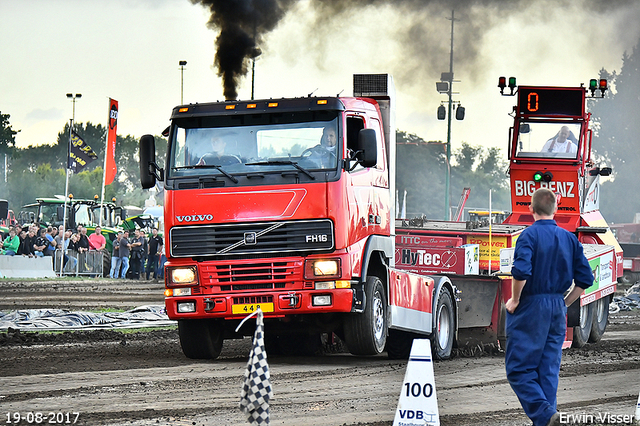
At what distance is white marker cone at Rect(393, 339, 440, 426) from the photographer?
22.0ft

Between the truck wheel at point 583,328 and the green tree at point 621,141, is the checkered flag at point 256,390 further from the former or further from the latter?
the green tree at point 621,141

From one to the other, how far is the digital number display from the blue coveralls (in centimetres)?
1152

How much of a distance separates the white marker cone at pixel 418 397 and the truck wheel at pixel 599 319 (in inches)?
402

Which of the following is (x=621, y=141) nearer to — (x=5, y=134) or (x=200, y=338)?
(x=5, y=134)

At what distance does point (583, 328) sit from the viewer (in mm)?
15805

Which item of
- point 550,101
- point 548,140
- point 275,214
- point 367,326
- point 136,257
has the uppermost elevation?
point 550,101

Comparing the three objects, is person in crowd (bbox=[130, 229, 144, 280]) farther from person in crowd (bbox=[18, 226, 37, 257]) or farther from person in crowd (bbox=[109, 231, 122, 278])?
person in crowd (bbox=[18, 226, 37, 257])

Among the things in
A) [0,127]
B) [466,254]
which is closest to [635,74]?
[0,127]

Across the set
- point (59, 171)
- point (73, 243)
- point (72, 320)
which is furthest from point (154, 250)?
point (59, 171)

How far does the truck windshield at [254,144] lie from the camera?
11.3 metres

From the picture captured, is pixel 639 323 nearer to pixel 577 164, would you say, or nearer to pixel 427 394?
pixel 577 164

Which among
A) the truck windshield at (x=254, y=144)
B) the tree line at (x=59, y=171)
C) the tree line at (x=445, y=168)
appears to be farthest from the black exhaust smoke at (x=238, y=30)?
the tree line at (x=59, y=171)

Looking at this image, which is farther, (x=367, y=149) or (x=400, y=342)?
(x=400, y=342)

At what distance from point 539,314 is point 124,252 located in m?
27.3
